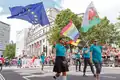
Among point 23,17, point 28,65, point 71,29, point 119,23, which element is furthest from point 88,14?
point 119,23

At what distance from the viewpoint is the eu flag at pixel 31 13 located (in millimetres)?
20823

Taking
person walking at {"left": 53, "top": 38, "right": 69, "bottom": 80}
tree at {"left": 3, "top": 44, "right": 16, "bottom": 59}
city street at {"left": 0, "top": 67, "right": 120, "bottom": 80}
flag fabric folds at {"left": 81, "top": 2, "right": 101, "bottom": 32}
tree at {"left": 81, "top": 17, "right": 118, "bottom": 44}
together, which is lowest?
city street at {"left": 0, "top": 67, "right": 120, "bottom": 80}

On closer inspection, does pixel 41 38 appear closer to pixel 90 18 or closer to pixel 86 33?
pixel 86 33

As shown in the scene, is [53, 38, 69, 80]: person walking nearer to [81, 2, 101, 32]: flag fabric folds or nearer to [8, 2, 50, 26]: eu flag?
[81, 2, 101, 32]: flag fabric folds

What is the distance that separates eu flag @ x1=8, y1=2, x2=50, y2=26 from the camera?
20.8 m

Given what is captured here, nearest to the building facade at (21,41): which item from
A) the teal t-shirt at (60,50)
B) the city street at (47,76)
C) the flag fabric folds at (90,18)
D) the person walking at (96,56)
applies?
the flag fabric folds at (90,18)

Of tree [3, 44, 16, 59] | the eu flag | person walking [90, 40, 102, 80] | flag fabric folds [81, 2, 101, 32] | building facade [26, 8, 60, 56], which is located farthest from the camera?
tree [3, 44, 16, 59]

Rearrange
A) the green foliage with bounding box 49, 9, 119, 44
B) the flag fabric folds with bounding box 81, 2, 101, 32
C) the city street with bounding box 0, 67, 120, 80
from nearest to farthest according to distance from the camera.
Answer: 1. the city street with bounding box 0, 67, 120, 80
2. the flag fabric folds with bounding box 81, 2, 101, 32
3. the green foliage with bounding box 49, 9, 119, 44

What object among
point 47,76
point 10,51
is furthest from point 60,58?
point 10,51

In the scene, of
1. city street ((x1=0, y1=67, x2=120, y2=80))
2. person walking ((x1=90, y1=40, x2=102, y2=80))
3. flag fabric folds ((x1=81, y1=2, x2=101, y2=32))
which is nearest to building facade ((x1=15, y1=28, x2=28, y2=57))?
flag fabric folds ((x1=81, y1=2, x2=101, y2=32))

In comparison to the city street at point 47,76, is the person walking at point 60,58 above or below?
above

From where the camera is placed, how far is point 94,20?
20.0 metres

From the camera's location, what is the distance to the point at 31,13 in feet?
71.2

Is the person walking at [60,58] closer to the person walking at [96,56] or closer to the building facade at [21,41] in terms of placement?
the person walking at [96,56]
